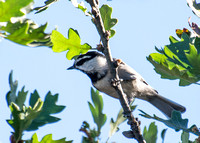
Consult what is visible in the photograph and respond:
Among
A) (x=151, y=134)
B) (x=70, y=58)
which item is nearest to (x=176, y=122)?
(x=151, y=134)

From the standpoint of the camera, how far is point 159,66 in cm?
233

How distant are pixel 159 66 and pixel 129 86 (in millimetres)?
2214

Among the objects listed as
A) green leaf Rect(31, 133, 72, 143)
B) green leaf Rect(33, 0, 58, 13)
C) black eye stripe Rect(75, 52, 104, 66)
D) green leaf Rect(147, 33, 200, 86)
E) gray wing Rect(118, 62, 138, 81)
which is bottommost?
green leaf Rect(31, 133, 72, 143)

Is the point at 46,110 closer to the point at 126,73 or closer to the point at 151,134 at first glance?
the point at 151,134

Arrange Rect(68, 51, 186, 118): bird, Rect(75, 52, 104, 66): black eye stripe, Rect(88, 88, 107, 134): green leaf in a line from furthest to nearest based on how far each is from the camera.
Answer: Rect(75, 52, 104, 66): black eye stripe
Rect(68, 51, 186, 118): bird
Rect(88, 88, 107, 134): green leaf

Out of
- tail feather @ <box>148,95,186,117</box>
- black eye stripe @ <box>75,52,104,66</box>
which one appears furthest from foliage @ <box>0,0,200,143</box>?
tail feather @ <box>148,95,186,117</box>

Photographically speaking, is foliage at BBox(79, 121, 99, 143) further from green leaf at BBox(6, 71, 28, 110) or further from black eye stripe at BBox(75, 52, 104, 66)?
black eye stripe at BBox(75, 52, 104, 66)

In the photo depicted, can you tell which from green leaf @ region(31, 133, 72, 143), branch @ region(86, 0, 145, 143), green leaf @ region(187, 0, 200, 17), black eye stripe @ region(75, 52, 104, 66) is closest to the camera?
green leaf @ region(31, 133, 72, 143)

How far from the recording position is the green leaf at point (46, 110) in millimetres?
1810

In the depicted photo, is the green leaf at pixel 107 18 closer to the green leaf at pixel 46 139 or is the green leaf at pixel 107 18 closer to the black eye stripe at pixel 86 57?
the green leaf at pixel 46 139

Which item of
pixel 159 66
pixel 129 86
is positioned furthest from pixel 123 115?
pixel 129 86

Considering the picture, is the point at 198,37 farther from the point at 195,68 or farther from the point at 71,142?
the point at 71,142

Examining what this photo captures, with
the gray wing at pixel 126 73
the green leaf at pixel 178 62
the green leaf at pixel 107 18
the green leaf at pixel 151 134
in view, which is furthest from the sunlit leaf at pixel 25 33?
the gray wing at pixel 126 73

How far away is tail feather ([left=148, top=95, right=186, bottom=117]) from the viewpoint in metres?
4.94
